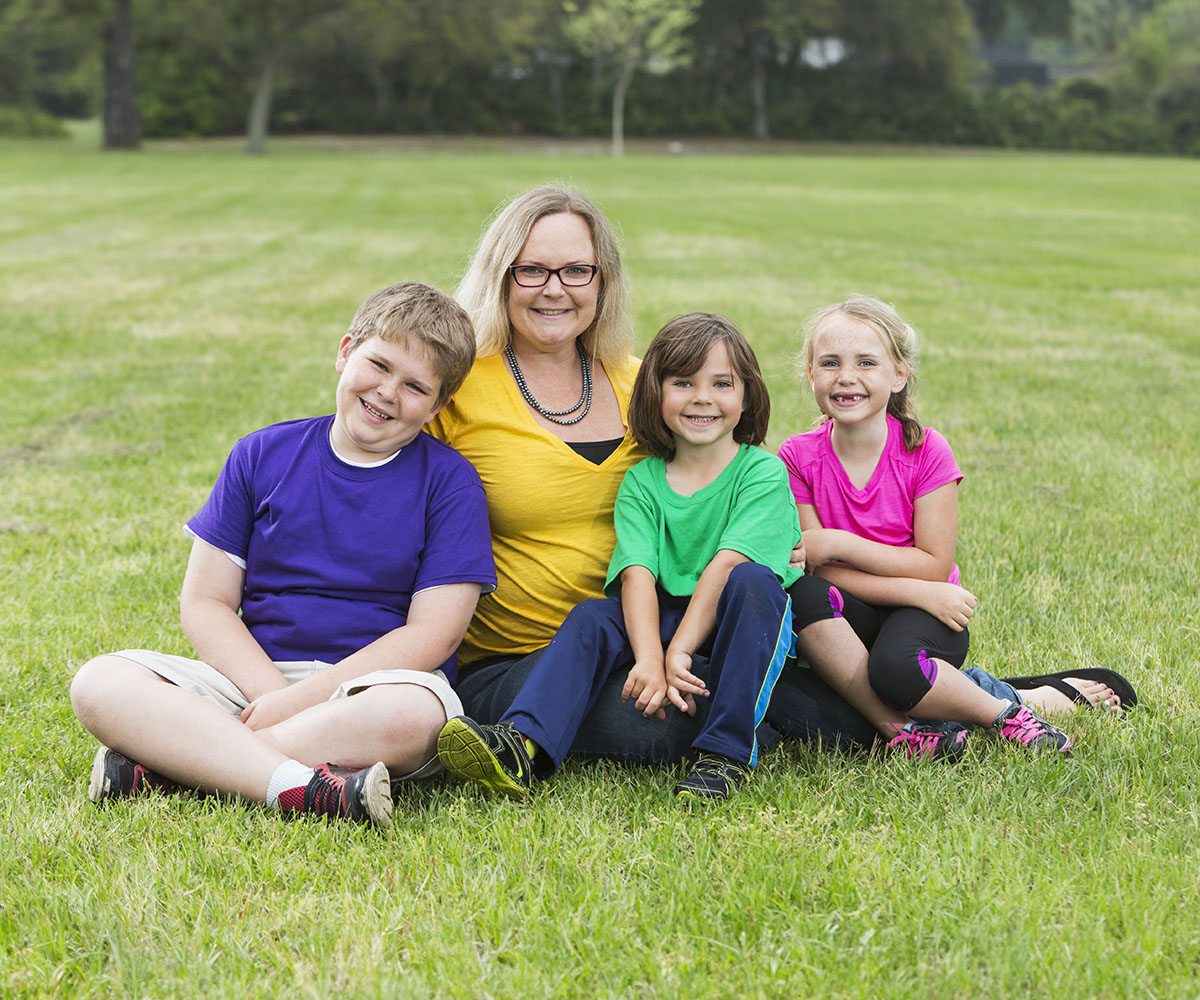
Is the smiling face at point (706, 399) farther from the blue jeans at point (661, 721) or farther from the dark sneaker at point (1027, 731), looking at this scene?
the dark sneaker at point (1027, 731)

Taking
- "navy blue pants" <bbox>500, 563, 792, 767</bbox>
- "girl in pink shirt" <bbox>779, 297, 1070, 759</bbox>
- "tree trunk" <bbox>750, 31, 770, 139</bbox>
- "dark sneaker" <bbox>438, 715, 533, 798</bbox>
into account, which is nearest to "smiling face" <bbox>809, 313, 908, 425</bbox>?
"girl in pink shirt" <bbox>779, 297, 1070, 759</bbox>

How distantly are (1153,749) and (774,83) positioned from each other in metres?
62.3

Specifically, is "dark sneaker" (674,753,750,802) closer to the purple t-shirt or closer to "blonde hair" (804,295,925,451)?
the purple t-shirt

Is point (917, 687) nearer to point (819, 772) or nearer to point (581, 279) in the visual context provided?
point (819, 772)

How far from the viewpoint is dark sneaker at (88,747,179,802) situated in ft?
8.84

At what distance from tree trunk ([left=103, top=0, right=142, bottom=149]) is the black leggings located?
43471mm

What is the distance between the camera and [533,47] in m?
58.8

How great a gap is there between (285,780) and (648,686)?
83 cm

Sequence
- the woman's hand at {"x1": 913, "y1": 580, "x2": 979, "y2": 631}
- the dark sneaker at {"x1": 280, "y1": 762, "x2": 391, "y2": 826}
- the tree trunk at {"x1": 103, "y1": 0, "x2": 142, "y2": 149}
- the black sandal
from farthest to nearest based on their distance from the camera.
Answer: the tree trunk at {"x1": 103, "y1": 0, "x2": 142, "y2": 149} → the black sandal → the woman's hand at {"x1": 913, "y1": 580, "x2": 979, "y2": 631} → the dark sneaker at {"x1": 280, "y1": 762, "x2": 391, "y2": 826}

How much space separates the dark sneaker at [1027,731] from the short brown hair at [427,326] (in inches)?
62.7

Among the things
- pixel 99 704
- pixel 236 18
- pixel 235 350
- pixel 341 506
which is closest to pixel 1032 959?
pixel 341 506

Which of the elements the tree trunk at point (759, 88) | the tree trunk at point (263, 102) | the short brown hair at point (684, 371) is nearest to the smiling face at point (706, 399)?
the short brown hair at point (684, 371)

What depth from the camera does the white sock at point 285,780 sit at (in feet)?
8.53

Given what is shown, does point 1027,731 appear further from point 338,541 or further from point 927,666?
point 338,541
